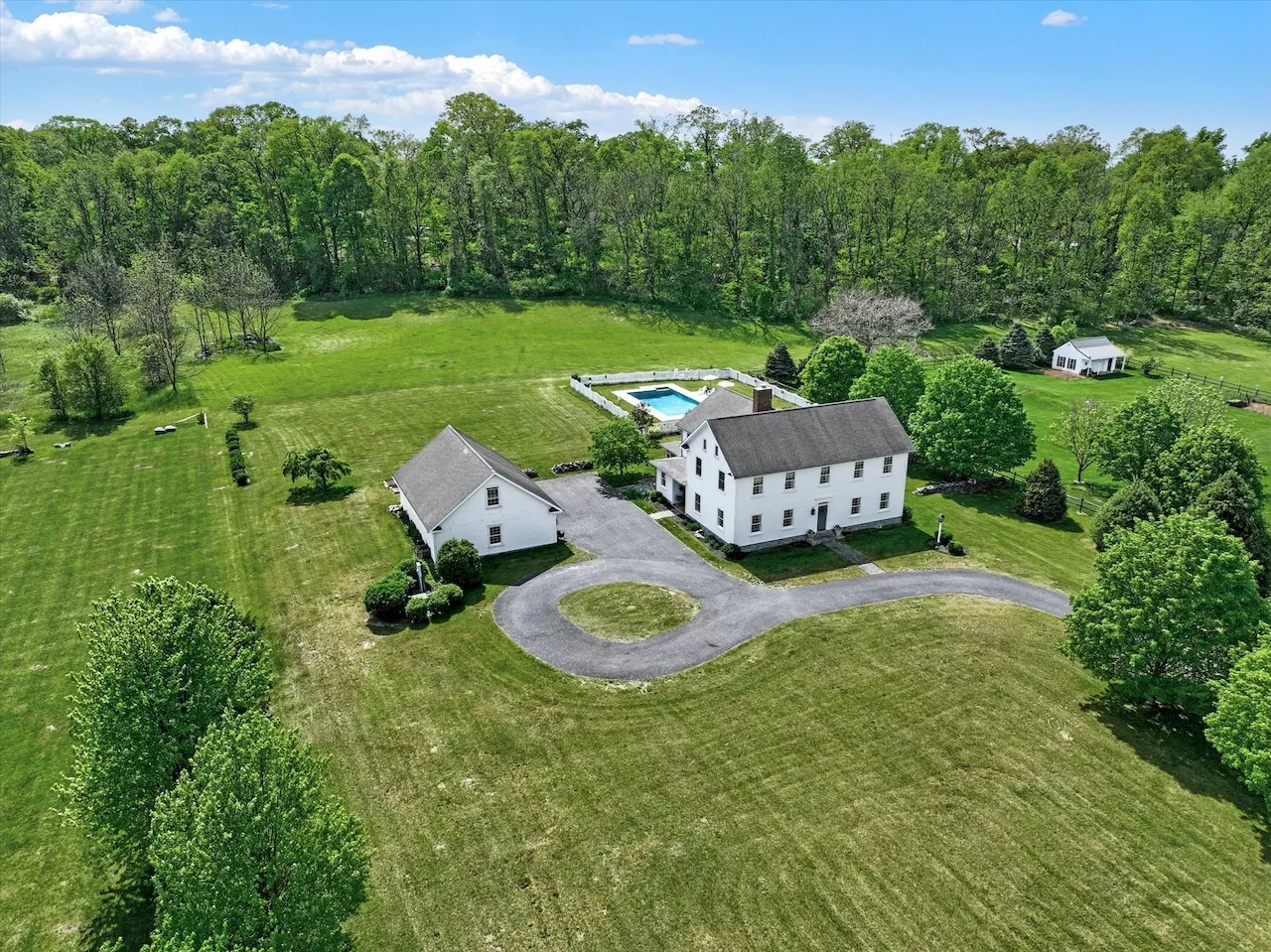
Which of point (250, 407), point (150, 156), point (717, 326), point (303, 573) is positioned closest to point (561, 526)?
point (303, 573)

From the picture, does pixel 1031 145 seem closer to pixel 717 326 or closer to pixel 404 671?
pixel 717 326

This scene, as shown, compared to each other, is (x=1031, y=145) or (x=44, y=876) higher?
(x=1031, y=145)

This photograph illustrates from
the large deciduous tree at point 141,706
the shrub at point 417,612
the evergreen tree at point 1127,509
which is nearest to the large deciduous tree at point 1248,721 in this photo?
the evergreen tree at point 1127,509

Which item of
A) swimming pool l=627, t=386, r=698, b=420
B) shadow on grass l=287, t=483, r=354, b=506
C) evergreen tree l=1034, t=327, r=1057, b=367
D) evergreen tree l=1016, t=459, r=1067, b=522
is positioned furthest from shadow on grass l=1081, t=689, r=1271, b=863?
evergreen tree l=1034, t=327, r=1057, b=367

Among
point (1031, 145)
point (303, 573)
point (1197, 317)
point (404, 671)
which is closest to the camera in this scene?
point (404, 671)

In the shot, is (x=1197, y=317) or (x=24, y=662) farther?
(x=1197, y=317)

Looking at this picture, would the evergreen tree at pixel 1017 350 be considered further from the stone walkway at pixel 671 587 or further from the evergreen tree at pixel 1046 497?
the stone walkway at pixel 671 587
